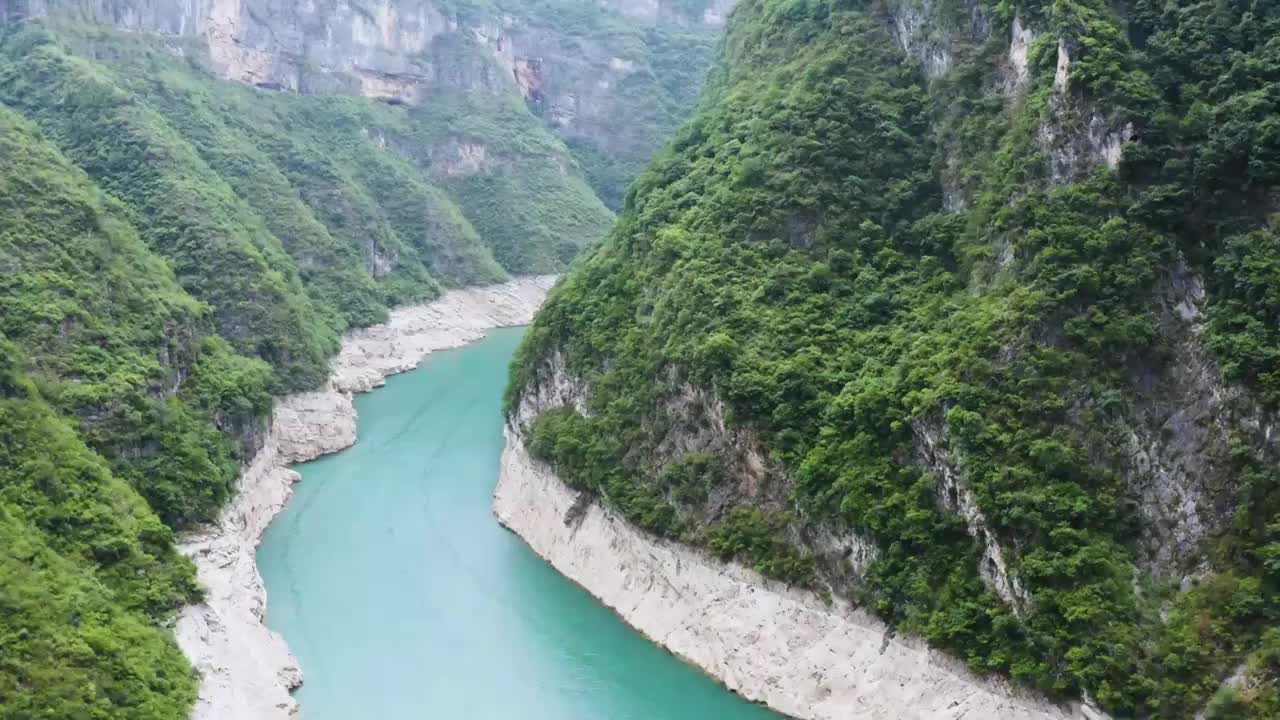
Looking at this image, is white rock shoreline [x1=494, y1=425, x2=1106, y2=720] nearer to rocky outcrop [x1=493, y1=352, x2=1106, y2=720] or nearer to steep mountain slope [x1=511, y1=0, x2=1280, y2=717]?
rocky outcrop [x1=493, y1=352, x2=1106, y2=720]

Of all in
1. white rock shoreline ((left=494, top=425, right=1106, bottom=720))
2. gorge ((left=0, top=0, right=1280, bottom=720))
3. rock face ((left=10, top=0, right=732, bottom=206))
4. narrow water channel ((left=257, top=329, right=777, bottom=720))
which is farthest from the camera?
rock face ((left=10, top=0, right=732, bottom=206))

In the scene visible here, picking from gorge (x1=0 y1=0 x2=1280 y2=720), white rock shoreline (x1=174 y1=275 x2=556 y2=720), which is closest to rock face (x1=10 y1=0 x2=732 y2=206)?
white rock shoreline (x1=174 y1=275 x2=556 y2=720)

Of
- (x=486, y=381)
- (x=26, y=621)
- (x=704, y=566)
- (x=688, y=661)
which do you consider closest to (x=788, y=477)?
(x=704, y=566)

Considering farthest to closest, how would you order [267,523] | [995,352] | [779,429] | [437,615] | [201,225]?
1. [201,225]
2. [267,523]
3. [437,615]
4. [779,429]
5. [995,352]

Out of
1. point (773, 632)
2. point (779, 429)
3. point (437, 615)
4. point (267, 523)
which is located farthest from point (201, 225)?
point (773, 632)

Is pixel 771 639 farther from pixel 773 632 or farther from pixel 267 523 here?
pixel 267 523

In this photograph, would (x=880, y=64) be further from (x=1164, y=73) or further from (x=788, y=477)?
(x=788, y=477)
